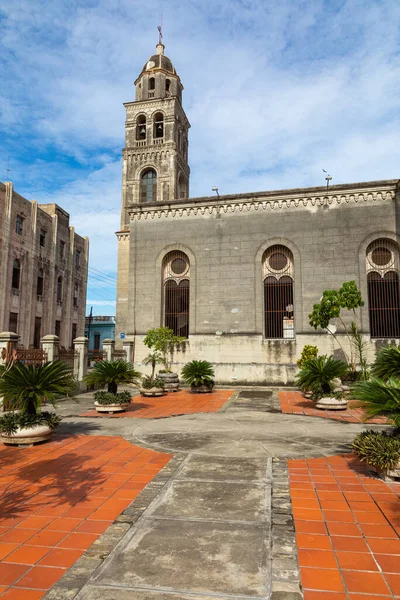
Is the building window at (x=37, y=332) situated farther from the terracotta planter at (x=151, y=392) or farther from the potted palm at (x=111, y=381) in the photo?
the potted palm at (x=111, y=381)

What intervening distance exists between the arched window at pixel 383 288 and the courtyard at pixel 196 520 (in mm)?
12055

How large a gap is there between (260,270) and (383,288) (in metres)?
5.85

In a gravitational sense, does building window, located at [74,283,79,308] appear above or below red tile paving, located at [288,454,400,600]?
above

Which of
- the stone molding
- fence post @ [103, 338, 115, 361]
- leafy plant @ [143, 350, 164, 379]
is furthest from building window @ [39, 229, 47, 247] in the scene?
leafy plant @ [143, 350, 164, 379]

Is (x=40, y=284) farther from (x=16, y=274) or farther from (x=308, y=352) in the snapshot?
(x=308, y=352)

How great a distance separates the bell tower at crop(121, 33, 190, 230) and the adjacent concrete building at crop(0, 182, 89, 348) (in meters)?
5.95

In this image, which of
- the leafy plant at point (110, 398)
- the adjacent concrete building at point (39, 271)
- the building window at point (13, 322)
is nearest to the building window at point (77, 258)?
the adjacent concrete building at point (39, 271)

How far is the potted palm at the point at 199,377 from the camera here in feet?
55.6

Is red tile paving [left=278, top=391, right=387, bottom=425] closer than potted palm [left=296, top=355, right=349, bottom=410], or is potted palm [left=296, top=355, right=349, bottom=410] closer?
red tile paving [left=278, top=391, right=387, bottom=425]

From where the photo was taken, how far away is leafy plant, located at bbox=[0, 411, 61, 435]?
754cm

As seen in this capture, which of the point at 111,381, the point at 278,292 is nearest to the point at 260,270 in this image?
the point at 278,292

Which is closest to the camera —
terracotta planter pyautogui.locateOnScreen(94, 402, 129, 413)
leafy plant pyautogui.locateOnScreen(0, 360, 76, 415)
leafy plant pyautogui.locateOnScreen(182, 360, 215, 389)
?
leafy plant pyautogui.locateOnScreen(0, 360, 76, 415)

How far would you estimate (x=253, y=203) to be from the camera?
68.6ft

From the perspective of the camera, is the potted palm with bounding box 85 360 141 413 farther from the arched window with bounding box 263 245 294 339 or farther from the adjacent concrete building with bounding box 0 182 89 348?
the adjacent concrete building with bounding box 0 182 89 348
